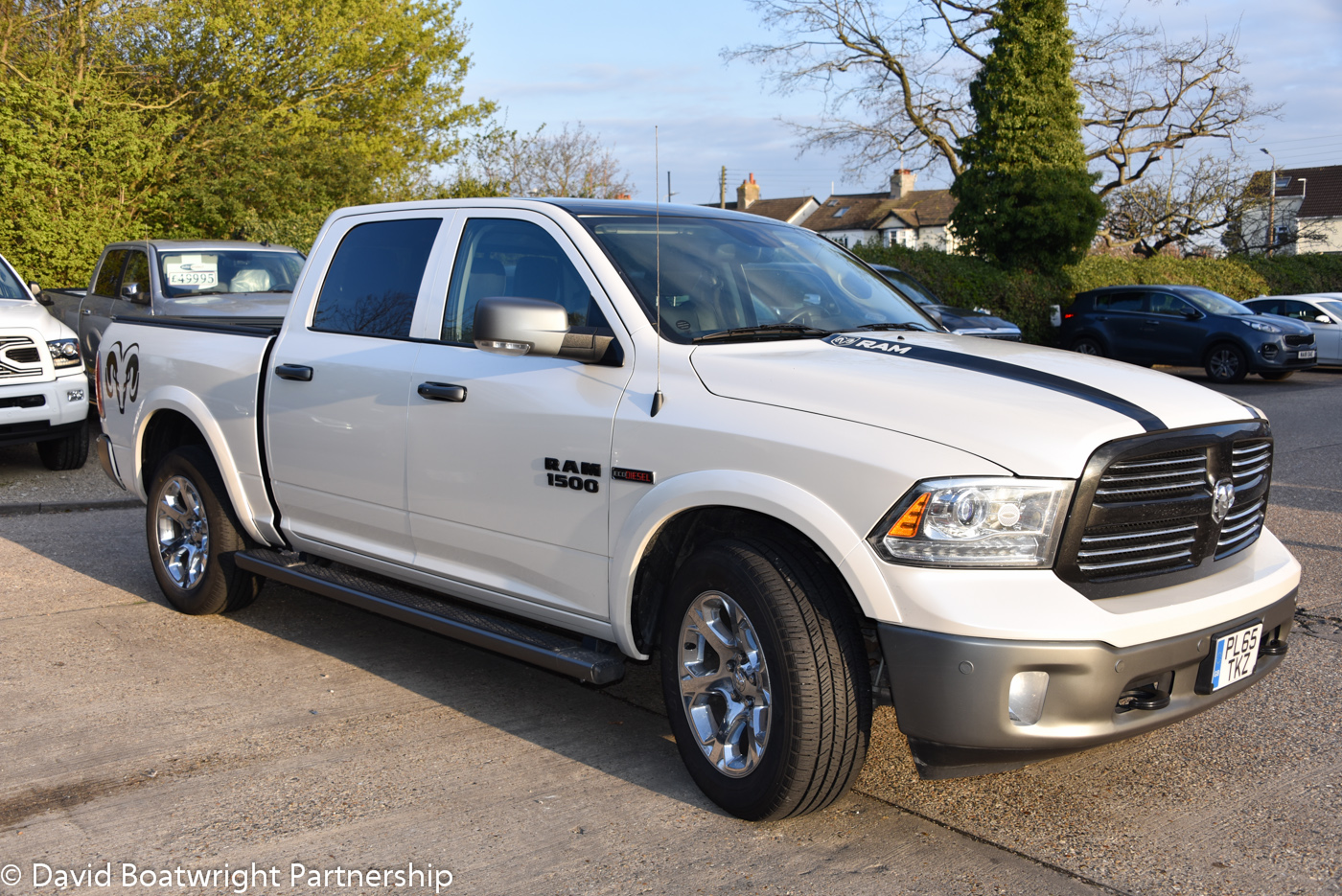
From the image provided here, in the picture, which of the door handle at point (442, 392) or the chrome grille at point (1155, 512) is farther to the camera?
the door handle at point (442, 392)

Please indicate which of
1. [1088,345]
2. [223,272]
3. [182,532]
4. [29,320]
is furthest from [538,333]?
[1088,345]

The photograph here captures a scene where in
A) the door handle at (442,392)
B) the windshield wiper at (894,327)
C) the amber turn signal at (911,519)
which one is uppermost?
the windshield wiper at (894,327)

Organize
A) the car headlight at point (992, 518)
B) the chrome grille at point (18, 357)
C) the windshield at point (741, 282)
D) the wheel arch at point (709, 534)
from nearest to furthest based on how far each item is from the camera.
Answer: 1. the car headlight at point (992, 518)
2. the wheel arch at point (709, 534)
3. the windshield at point (741, 282)
4. the chrome grille at point (18, 357)

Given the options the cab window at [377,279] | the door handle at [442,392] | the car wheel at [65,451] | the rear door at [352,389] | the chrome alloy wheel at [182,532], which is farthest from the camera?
the car wheel at [65,451]

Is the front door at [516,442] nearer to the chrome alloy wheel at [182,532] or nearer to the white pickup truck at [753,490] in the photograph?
the white pickup truck at [753,490]

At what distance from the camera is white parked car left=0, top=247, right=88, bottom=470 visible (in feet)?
29.1

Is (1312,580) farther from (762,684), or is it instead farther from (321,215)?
(321,215)

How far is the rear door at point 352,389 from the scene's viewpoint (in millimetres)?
4461

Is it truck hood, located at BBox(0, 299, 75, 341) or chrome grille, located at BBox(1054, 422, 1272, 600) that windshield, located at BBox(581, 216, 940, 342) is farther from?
truck hood, located at BBox(0, 299, 75, 341)

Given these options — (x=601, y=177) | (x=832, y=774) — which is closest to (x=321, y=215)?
(x=832, y=774)

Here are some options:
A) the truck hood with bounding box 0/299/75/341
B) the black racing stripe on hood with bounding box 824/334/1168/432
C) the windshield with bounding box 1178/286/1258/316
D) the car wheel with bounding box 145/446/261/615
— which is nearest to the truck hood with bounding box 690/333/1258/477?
the black racing stripe on hood with bounding box 824/334/1168/432

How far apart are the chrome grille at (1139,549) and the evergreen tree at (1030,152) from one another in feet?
76.4

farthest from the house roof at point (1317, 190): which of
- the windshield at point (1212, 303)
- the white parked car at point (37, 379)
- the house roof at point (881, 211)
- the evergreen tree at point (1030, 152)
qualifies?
the white parked car at point (37, 379)

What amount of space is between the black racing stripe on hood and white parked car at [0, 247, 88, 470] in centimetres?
750
